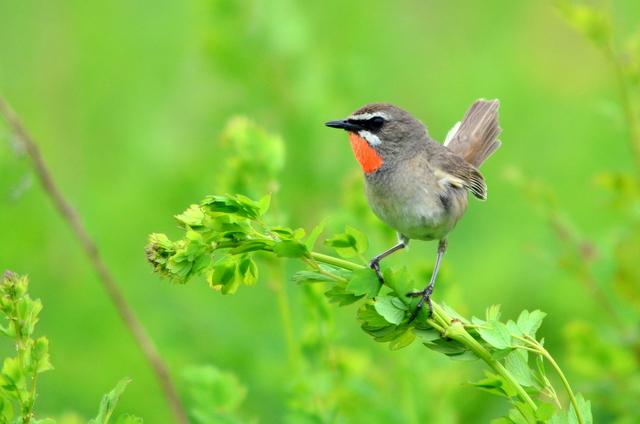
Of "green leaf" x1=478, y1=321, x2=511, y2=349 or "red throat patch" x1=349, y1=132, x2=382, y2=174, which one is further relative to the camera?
"red throat patch" x1=349, y1=132, x2=382, y2=174

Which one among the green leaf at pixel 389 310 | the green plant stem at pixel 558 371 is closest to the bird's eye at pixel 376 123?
the green leaf at pixel 389 310

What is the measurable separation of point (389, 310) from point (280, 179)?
373cm

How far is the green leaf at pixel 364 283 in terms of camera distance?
2.05 meters

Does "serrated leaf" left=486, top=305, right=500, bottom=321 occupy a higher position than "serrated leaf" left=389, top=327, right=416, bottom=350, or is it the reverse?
"serrated leaf" left=486, top=305, right=500, bottom=321

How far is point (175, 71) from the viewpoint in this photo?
7.84 metres

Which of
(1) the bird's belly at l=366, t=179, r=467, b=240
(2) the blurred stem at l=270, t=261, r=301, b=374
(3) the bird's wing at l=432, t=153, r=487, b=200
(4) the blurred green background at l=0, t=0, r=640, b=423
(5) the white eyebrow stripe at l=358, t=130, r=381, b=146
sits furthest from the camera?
(4) the blurred green background at l=0, t=0, r=640, b=423

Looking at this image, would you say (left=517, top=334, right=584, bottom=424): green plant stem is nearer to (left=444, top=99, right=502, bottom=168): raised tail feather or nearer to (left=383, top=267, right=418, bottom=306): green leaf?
(left=383, top=267, right=418, bottom=306): green leaf

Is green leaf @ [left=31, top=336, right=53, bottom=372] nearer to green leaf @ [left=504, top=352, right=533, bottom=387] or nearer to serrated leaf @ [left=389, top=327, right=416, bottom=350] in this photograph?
serrated leaf @ [left=389, top=327, right=416, bottom=350]

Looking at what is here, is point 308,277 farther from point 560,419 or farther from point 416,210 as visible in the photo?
point 416,210

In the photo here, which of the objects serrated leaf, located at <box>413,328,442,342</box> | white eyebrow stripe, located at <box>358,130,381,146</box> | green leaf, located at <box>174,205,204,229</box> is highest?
white eyebrow stripe, located at <box>358,130,381,146</box>

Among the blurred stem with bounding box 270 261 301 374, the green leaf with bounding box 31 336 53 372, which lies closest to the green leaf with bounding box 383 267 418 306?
the green leaf with bounding box 31 336 53 372

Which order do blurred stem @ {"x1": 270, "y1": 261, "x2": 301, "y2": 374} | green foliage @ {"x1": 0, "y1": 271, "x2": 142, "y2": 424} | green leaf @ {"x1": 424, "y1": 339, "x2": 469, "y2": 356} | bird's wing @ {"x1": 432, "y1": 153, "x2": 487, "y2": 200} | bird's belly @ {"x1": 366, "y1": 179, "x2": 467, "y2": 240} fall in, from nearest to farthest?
green foliage @ {"x1": 0, "y1": 271, "x2": 142, "y2": 424}, green leaf @ {"x1": 424, "y1": 339, "x2": 469, "y2": 356}, blurred stem @ {"x1": 270, "y1": 261, "x2": 301, "y2": 374}, bird's belly @ {"x1": 366, "y1": 179, "x2": 467, "y2": 240}, bird's wing @ {"x1": 432, "y1": 153, "x2": 487, "y2": 200}

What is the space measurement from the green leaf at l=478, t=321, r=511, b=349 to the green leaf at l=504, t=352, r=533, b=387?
108mm

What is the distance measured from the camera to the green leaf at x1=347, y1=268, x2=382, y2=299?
205 centimetres
